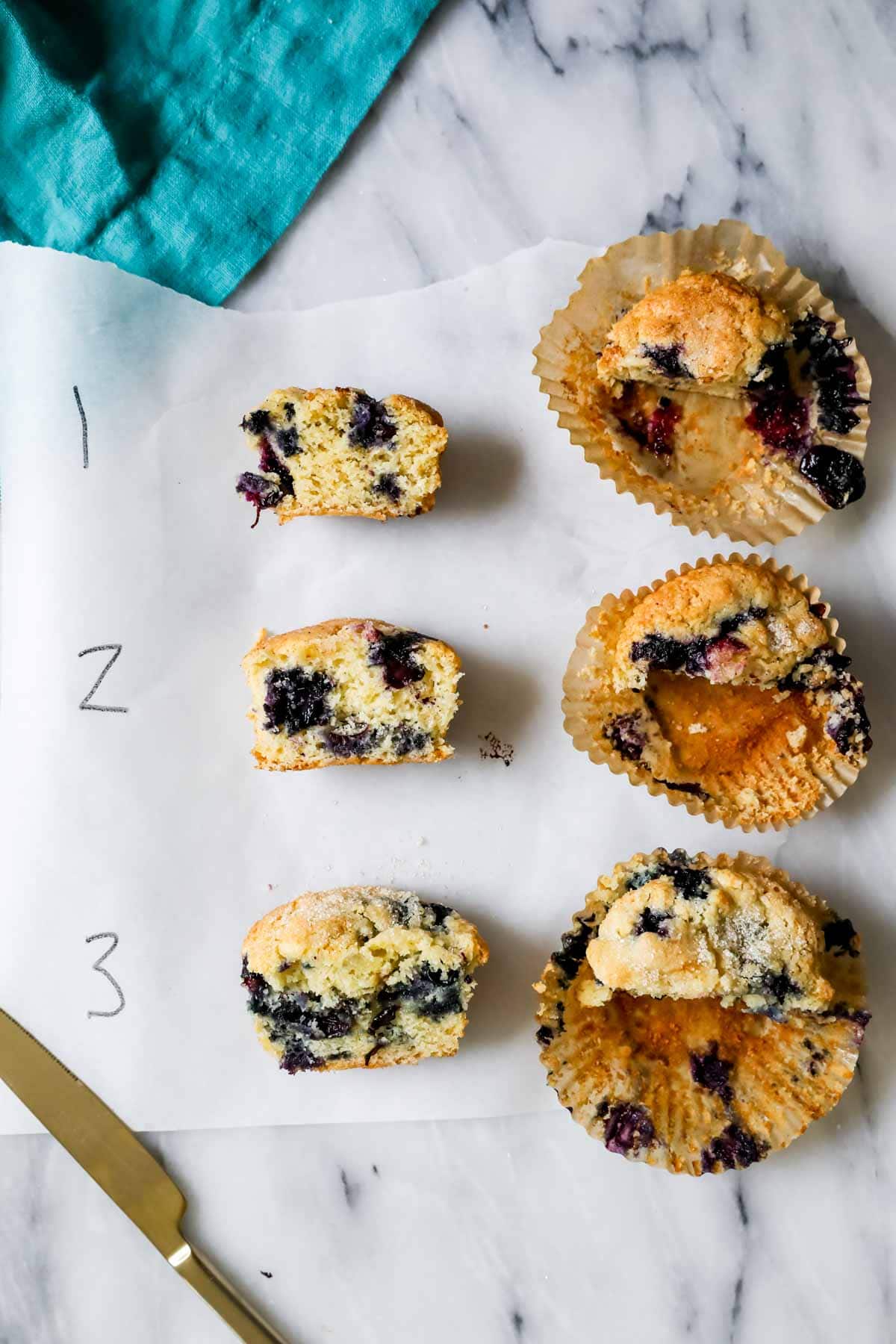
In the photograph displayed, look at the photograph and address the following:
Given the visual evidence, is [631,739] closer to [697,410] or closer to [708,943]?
[708,943]

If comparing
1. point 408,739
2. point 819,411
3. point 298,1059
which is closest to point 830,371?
point 819,411

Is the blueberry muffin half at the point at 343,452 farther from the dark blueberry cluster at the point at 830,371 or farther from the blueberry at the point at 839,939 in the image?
the blueberry at the point at 839,939

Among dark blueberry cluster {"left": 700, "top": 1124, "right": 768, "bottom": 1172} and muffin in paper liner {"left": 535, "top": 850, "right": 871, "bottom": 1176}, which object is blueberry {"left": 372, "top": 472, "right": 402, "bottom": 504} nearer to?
muffin in paper liner {"left": 535, "top": 850, "right": 871, "bottom": 1176}

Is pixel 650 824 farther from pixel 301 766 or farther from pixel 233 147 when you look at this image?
pixel 233 147

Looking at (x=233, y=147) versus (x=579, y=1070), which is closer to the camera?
(x=579, y=1070)

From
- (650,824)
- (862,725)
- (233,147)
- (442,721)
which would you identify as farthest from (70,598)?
(862,725)

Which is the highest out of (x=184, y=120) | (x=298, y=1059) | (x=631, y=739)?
(x=184, y=120)

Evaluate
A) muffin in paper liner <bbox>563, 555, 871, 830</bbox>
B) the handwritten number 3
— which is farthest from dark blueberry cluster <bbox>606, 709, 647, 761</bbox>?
the handwritten number 3

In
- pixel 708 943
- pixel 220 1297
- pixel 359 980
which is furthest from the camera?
pixel 220 1297
